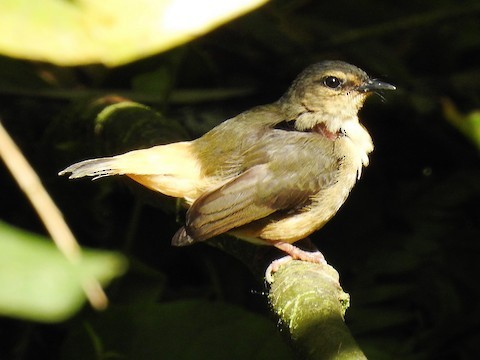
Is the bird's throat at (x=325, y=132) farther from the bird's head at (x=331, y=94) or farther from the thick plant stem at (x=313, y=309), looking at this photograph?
the thick plant stem at (x=313, y=309)

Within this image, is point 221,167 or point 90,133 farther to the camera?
point 90,133

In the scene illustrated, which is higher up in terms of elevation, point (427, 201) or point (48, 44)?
point (48, 44)

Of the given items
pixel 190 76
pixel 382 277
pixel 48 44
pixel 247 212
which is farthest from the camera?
pixel 190 76

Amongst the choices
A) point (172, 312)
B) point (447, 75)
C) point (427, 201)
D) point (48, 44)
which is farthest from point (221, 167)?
point (447, 75)

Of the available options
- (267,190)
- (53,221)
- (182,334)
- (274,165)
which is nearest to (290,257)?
(267,190)

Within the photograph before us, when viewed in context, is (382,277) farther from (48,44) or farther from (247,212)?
(48,44)

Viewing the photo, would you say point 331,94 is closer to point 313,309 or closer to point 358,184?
point 358,184

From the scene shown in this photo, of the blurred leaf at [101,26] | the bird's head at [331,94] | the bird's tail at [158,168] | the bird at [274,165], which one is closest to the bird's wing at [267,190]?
the bird at [274,165]

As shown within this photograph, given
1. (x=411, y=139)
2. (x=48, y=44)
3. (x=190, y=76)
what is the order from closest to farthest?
(x=48, y=44)
(x=190, y=76)
(x=411, y=139)

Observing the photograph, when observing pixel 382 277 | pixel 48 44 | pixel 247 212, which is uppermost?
pixel 48 44
